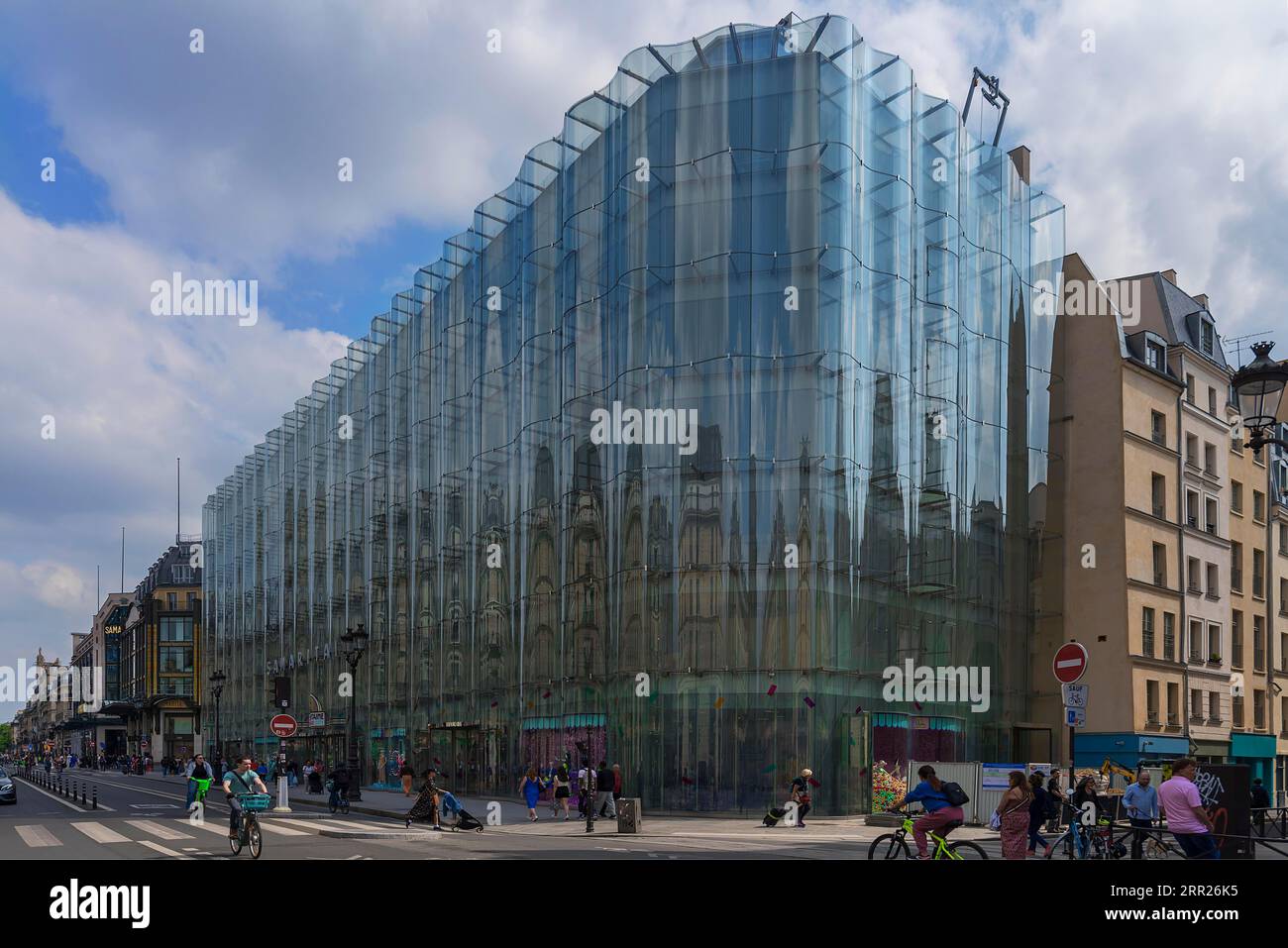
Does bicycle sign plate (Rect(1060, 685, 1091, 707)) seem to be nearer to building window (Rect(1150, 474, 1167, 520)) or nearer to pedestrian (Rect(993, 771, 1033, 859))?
pedestrian (Rect(993, 771, 1033, 859))

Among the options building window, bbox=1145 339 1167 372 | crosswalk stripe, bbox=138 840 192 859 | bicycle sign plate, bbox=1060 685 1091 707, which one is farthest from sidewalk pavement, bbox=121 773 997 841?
building window, bbox=1145 339 1167 372

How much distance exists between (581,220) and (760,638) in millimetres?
15913

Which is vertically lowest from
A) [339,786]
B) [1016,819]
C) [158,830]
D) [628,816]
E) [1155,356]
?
[339,786]

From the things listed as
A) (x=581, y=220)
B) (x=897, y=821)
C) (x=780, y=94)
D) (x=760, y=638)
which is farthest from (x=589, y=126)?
(x=897, y=821)

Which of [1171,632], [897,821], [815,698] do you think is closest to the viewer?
[897,821]

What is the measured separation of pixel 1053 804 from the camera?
28.3 meters

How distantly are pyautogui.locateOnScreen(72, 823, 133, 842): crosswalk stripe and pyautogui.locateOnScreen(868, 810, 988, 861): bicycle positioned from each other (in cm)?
1619

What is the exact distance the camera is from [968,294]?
4484 cm

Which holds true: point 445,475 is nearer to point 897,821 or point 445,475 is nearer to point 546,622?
point 546,622

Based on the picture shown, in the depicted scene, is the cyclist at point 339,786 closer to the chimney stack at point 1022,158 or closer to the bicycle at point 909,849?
the bicycle at point 909,849

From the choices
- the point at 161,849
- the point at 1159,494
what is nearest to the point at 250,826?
the point at 161,849

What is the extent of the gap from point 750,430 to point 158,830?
18.8 m

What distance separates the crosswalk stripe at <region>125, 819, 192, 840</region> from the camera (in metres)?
27.5
